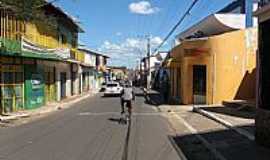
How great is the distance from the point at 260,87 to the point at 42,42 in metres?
24.0

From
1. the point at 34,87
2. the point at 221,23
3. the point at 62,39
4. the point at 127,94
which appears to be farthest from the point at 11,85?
the point at 62,39

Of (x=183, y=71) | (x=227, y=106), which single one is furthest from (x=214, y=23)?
(x=227, y=106)

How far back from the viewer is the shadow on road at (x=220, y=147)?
1196 centimetres

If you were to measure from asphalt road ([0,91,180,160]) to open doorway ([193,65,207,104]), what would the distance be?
12323 millimetres

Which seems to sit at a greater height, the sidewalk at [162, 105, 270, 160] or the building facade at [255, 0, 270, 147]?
the building facade at [255, 0, 270, 147]

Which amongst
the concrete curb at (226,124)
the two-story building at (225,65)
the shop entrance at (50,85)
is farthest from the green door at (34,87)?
the concrete curb at (226,124)

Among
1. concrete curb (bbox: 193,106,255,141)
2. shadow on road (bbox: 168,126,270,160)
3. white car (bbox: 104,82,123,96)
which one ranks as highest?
white car (bbox: 104,82,123,96)

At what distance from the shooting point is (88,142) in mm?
14391

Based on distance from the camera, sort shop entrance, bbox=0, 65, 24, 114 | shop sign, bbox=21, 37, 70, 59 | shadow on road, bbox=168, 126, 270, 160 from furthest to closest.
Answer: shop sign, bbox=21, 37, 70, 59
shop entrance, bbox=0, 65, 24, 114
shadow on road, bbox=168, 126, 270, 160

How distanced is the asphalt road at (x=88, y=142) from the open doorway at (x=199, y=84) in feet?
40.4

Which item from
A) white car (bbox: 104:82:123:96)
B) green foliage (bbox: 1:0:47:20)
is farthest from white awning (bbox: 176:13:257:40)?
green foliage (bbox: 1:0:47:20)

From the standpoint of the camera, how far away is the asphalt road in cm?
1184

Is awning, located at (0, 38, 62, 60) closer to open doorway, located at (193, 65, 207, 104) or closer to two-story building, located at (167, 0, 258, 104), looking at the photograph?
two-story building, located at (167, 0, 258, 104)

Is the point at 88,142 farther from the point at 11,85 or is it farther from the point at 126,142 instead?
the point at 11,85
